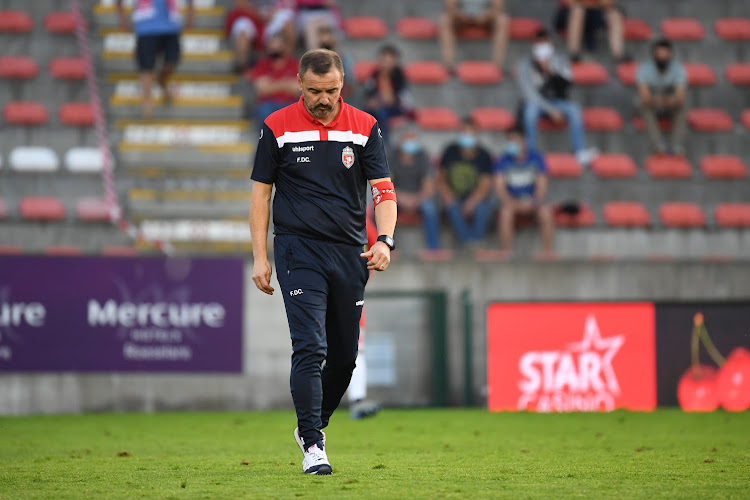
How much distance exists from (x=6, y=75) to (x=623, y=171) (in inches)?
335

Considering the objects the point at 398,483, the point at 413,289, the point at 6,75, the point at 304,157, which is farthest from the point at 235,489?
the point at 6,75

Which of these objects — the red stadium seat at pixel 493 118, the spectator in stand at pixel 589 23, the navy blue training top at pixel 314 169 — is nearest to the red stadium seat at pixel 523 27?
the spectator in stand at pixel 589 23

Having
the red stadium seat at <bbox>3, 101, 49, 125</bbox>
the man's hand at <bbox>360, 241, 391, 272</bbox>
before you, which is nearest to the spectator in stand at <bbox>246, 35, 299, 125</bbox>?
the red stadium seat at <bbox>3, 101, 49, 125</bbox>

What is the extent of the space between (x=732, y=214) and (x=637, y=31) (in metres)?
3.80

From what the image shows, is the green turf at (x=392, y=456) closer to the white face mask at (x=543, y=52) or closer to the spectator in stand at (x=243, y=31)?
the white face mask at (x=543, y=52)

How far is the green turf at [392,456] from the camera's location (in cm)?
570

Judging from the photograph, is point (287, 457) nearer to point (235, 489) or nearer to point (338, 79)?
point (235, 489)

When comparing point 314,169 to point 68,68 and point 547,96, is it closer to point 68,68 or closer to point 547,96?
point 547,96

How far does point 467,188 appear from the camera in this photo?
1478 cm

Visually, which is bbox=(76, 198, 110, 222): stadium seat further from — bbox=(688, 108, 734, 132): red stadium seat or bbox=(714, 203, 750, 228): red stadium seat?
bbox=(688, 108, 734, 132): red stadium seat

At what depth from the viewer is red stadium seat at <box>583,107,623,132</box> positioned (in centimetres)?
1684

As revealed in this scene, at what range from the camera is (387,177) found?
6438mm

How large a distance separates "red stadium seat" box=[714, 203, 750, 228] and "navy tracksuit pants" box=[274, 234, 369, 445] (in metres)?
10.5

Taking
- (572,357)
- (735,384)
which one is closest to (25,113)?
(572,357)
